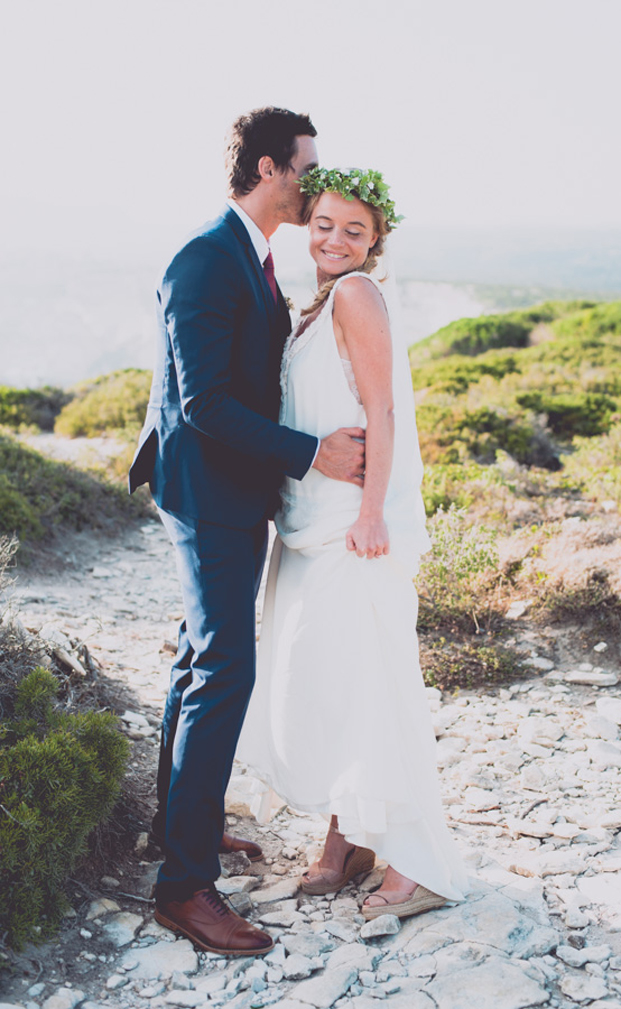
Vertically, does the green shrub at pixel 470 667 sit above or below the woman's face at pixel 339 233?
below

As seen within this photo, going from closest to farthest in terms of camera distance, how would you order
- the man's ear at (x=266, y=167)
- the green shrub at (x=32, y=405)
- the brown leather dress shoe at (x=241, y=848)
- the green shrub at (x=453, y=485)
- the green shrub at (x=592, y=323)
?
the man's ear at (x=266, y=167) < the brown leather dress shoe at (x=241, y=848) < the green shrub at (x=453, y=485) < the green shrub at (x=32, y=405) < the green shrub at (x=592, y=323)

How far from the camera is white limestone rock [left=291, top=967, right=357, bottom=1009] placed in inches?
92.3

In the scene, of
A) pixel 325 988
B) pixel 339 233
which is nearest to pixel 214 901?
pixel 325 988

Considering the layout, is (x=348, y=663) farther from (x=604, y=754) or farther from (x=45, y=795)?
(x=604, y=754)

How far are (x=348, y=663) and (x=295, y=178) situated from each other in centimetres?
159

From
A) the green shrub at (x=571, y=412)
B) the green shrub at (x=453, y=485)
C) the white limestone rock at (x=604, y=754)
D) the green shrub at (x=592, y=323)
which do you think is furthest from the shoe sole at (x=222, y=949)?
the green shrub at (x=592, y=323)

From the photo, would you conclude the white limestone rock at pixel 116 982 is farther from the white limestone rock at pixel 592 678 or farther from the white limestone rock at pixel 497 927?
the white limestone rock at pixel 592 678

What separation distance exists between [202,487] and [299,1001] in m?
1.45

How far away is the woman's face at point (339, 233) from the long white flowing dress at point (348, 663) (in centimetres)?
13

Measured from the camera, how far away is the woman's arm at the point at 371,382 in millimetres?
2695

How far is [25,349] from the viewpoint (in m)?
27.4

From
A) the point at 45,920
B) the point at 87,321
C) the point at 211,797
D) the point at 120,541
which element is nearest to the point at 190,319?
the point at 211,797

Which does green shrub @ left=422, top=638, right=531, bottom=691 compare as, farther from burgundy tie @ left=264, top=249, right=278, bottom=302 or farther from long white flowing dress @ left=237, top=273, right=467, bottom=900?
burgundy tie @ left=264, top=249, right=278, bottom=302

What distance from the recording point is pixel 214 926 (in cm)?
259
